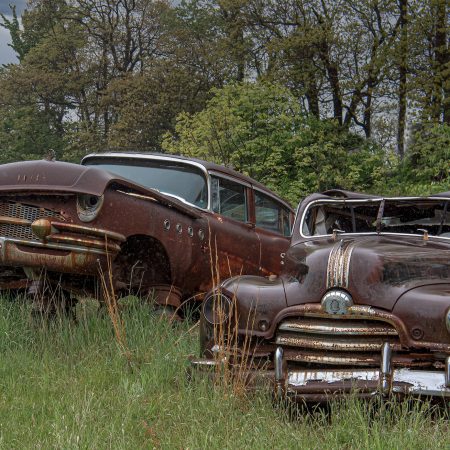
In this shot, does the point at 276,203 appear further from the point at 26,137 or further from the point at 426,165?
the point at 26,137

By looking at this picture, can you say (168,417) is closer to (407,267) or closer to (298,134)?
(407,267)

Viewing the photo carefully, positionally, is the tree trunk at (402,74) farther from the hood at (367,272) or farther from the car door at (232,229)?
the hood at (367,272)

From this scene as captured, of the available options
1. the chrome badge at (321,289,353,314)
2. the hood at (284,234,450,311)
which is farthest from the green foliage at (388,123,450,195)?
the chrome badge at (321,289,353,314)

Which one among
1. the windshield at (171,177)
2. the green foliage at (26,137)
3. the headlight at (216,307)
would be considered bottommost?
the headlight at (216,307)

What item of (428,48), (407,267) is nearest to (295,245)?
(407,267)

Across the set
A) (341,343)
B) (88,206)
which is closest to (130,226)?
(88,206)

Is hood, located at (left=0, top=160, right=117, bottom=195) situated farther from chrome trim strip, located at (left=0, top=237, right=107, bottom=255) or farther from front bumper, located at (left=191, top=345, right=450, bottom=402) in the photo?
front bumper, located at (left=191, top=345, right=450, bottom=402)

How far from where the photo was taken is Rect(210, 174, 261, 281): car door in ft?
25.1

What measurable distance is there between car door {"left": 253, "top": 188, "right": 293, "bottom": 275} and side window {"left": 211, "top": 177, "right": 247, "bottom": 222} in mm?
291

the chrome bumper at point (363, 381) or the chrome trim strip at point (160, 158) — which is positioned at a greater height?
the chrome trim strip at point (160, 158)

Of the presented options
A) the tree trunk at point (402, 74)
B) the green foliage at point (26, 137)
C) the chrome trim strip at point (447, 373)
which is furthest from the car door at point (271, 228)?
the green foliage at point (26, 137)

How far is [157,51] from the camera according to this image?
119ft

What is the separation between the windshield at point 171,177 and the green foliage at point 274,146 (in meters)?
14.2

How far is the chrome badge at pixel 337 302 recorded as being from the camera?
180 inches
